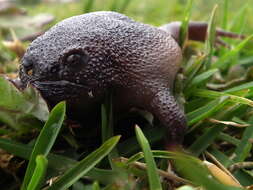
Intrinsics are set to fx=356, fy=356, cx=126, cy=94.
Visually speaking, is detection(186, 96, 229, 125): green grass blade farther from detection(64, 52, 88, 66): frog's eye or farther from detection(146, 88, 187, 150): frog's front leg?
detection(64, 52, 88, 66): frog's eye

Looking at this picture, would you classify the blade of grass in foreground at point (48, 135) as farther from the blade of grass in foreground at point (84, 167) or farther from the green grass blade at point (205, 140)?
the green grass blade at point (205, 140)

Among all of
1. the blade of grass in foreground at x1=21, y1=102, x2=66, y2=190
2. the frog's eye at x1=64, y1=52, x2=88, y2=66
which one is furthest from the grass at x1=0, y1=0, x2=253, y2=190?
the frog's eye at x1=64, y1=52, x2=88, y2=66

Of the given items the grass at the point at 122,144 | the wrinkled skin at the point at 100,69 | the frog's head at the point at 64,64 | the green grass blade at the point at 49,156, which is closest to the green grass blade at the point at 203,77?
the grass at the point at 122,144

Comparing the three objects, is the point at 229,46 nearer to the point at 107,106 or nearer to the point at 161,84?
the point at 161,84

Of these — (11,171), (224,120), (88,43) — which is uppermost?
(88,43)

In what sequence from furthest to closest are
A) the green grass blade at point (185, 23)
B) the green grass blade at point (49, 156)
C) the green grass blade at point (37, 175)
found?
1. the green grass blade at point (185, 23)
2. the green grass blade at point (49, 156)
3. the green grass blade at point (37, 175)

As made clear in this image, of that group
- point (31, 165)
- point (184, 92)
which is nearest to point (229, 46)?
point (184, 92)

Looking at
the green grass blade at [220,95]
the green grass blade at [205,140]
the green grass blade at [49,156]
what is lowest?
the green grass blade at [49,156]
